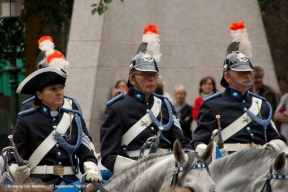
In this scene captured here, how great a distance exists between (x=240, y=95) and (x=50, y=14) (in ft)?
33.3

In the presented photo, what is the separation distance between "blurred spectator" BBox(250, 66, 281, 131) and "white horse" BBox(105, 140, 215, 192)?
6351 millimetres

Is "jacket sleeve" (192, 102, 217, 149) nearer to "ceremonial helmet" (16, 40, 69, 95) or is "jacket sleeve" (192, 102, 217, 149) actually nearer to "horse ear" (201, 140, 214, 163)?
"ceremonial helmet" (16, 40, 69, 95)

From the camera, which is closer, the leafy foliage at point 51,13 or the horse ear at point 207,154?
the horse ear at point 207,154

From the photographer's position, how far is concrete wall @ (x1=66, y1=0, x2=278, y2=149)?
14.3 metres

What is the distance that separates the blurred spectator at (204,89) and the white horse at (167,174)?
6.63 meters

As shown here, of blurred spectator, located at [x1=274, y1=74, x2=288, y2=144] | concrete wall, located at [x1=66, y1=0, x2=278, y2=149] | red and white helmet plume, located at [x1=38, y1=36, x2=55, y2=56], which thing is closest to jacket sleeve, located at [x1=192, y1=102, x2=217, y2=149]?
red and white helmet plume, located at [x1=38, y1=36, x2=55, y2=56]

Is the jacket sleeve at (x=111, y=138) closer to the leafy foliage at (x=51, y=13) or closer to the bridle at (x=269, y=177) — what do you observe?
the bridle at (x=269, y=177)

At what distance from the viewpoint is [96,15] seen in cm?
1459

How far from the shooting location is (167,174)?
6734 mm

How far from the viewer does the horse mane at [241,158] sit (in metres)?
7.67

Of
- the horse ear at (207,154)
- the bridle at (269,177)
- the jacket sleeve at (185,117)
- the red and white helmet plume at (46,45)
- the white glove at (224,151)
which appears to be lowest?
the jacket sleeve at (185,117)

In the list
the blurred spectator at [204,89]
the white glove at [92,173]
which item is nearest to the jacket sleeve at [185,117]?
the blurred spectator at [204,89]

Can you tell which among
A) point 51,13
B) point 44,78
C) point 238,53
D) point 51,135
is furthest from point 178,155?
point 51,13

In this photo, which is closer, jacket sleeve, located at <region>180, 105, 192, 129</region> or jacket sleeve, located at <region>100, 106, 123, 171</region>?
jacket sleeve, located at <region>100, 106, 123, 171</region>
